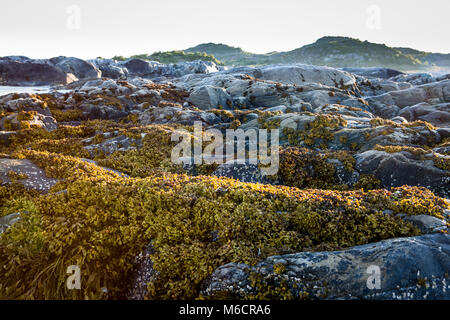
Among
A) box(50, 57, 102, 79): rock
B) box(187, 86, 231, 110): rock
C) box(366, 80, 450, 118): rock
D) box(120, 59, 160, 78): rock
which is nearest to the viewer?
box(187, 86, 231, 110): rock

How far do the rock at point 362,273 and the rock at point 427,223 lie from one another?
32 centimetres

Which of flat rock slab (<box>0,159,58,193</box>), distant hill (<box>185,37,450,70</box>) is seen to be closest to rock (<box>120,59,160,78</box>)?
flat rock slab (<box>0,159,58,193</box>)

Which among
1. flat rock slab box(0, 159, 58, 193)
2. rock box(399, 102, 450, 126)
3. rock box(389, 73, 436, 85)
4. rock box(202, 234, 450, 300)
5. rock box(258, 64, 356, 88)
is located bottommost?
rock box(202, 234, 450, 300)

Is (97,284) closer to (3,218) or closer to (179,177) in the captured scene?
(3,218)

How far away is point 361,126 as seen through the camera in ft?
55.0

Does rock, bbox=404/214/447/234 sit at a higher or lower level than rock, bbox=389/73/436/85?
lower

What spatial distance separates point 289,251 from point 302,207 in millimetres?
1535

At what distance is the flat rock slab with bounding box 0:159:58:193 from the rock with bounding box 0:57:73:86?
70.8 metres

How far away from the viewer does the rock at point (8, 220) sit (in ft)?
18.9

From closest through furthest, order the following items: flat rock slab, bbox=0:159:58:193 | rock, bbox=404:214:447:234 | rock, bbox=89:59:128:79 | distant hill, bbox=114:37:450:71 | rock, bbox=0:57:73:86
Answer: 1. rock, bbox=404:214:447:234
2. flat rock slab, bbox=0:159:58:193
3. rock, bbox=0:57:73:86
4. rock, bbox=89:59:128:79
5. distant hill, bbox=114:37:450:71

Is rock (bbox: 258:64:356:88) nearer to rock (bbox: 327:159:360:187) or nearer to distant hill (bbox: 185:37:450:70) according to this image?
rock (bbox: 327:159:360:187)

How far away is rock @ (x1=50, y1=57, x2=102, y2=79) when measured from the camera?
77.7 metres
